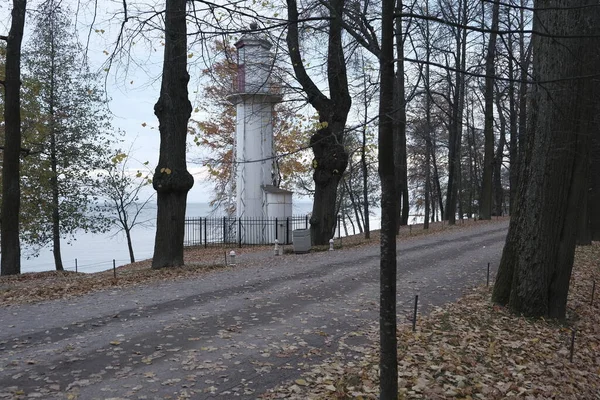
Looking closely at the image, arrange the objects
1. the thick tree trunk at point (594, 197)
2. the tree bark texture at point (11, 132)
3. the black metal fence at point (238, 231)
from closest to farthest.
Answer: the tree bark texture at point (11, 132) < the thick tree trunk at point (594, 197) < the black metal fence at point (238, 231)

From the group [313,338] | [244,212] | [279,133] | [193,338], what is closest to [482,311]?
[313,338]

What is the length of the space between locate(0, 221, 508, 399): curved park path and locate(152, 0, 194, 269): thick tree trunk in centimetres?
161

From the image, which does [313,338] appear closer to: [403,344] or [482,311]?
[403,344]

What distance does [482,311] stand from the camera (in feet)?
28.1

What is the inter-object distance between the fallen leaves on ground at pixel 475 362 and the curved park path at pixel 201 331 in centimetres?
40

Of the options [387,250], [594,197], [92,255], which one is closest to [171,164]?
[387,250]

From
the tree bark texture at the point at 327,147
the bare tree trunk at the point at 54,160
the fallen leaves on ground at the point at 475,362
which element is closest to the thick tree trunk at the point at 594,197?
the tree bark texture at the point at 327,147

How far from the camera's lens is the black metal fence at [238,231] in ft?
76.9

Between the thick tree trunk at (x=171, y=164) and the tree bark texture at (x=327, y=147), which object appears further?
the tree bark texture at (x=327, y=147)

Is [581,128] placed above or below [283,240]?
above

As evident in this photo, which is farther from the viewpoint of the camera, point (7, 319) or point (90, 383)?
point (7, 319)

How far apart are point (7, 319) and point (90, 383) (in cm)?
333

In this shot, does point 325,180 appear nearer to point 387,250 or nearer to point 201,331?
point 201,331

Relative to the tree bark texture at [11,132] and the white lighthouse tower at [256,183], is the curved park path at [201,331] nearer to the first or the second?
the tree bark texture at [11,132]
